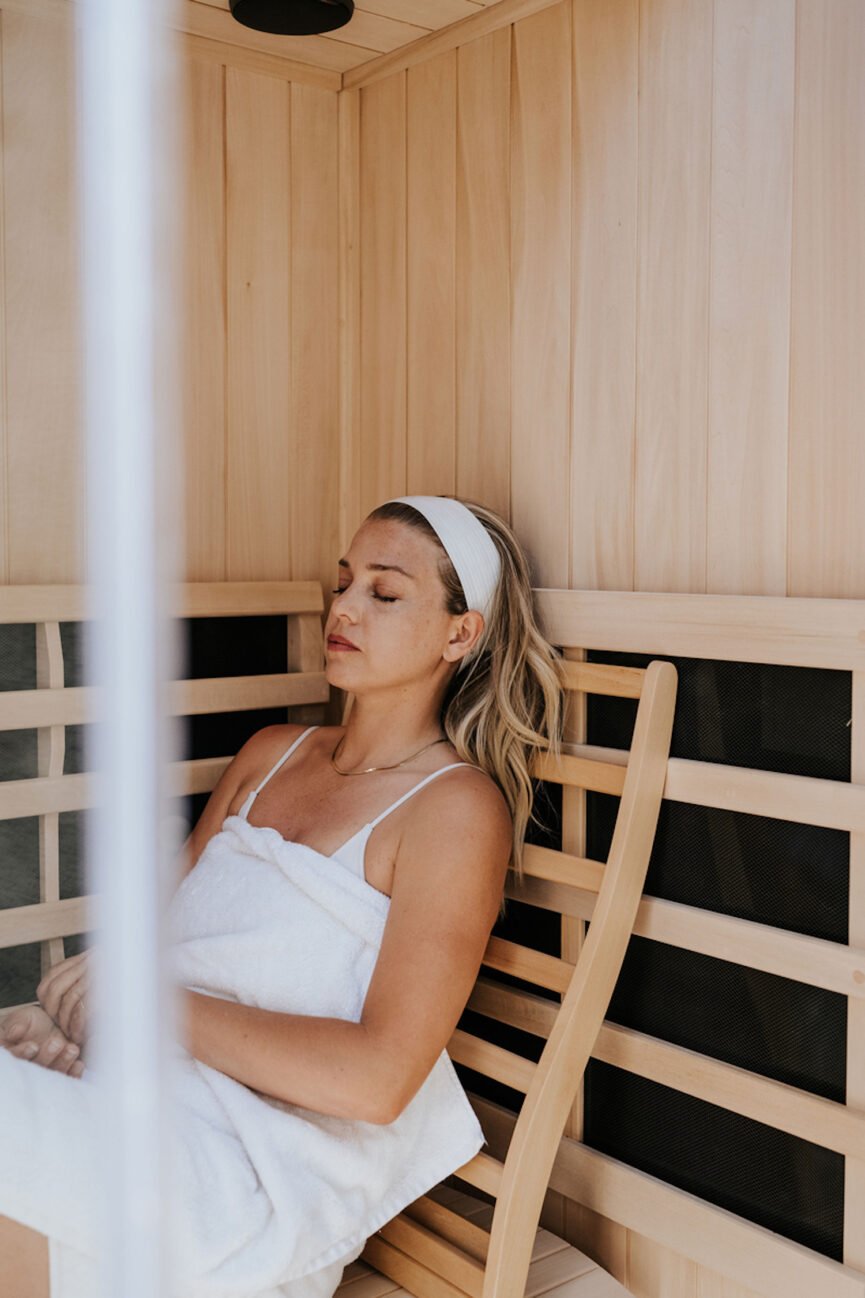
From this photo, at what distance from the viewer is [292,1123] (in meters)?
0.86

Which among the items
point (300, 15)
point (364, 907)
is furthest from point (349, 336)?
point (364, 907)

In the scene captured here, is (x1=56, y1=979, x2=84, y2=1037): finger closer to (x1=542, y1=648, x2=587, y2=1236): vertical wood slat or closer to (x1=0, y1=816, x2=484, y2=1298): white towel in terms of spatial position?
(x1=0, y1=816, x2=484, y2=1298): white towel

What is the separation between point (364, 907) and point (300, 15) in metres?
0.75

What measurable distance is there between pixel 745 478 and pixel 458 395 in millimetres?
398

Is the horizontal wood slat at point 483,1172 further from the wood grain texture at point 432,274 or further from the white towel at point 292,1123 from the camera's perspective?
the wood grain texture at point 432,274

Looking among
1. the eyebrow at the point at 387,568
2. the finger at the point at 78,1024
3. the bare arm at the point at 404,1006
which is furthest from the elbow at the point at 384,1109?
the finger at the point at 78,1024

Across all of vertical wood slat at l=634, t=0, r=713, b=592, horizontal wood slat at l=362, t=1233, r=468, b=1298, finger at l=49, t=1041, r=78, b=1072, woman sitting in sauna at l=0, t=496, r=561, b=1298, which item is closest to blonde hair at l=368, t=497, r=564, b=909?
woman sitting in sauna at l=0, t=496, r=561, b=1298

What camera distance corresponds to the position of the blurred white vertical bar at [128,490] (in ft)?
0.83

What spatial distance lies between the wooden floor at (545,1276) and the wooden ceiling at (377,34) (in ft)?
3.42

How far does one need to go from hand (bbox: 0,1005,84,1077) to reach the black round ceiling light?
84cm

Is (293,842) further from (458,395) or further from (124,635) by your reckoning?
(124,635)

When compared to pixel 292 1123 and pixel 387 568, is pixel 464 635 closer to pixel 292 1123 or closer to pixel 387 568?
pixel 387 568

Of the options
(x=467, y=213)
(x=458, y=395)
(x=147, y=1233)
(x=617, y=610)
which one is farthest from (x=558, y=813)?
(x=147, y=1233)

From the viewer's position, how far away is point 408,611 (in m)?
1.08
